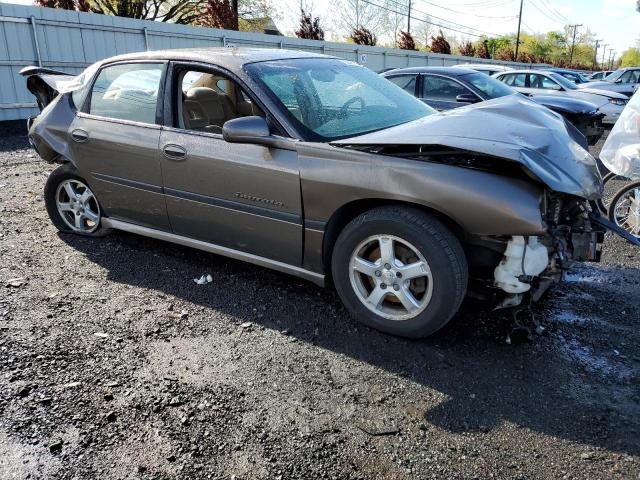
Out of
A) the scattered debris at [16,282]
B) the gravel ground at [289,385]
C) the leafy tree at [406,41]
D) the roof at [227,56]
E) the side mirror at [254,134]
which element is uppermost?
the leafy tree at [406,41]

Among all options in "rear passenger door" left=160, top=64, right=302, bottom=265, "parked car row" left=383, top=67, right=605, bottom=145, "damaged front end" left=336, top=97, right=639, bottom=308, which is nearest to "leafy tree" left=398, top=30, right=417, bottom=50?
"parked car row" left=383, top=67, right=605, bottom=145

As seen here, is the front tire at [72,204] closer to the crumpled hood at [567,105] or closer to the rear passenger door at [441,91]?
the rear passenger door at [441,91]

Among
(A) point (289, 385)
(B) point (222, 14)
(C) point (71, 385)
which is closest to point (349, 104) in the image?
(A) point (289, 385)

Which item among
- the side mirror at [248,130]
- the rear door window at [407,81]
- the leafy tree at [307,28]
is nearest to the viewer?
the side mirror at [248,130]

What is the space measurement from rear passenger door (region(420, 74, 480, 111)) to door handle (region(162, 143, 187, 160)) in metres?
6.21

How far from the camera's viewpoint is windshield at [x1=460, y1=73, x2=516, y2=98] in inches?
353

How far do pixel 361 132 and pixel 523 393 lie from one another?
193cm

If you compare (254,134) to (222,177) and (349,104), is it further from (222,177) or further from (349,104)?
(349,104)

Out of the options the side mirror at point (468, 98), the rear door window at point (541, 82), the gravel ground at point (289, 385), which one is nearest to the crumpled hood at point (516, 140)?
the gravel ground at point (289, 385)

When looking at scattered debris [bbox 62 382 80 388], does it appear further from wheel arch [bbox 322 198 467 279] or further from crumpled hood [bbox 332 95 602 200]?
crumpled hood [bbox 332 95 602 200]

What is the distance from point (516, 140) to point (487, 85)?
670cm

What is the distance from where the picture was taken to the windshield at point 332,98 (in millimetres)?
3559

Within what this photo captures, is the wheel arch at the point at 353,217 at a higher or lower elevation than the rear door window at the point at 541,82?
lower

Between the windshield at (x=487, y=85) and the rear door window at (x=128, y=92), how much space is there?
20.8 ft
